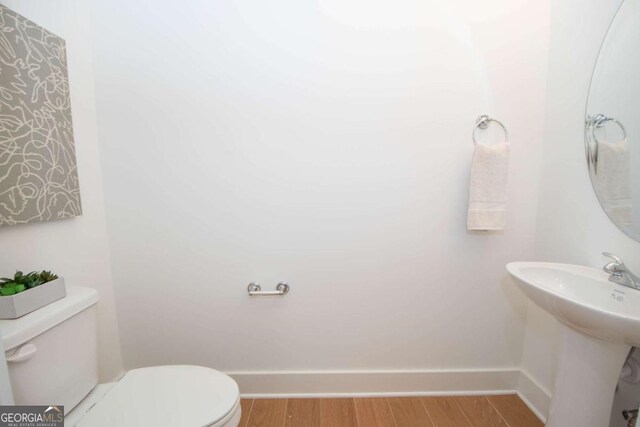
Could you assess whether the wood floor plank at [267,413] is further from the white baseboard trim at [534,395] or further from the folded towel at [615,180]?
the folded towel at [615,180]

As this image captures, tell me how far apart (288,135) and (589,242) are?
54.1 inches

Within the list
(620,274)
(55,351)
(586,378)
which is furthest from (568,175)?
(55,351)

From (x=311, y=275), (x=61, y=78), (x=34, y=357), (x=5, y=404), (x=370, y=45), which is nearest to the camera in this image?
(x=5, y=404)

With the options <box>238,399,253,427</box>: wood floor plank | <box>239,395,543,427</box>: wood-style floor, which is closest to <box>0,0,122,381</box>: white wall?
<box>238,399,253,427</box>: wood floor plank

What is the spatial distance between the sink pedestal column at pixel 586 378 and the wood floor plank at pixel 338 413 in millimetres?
823

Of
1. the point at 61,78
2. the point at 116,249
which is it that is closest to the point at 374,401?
the point at 116,249

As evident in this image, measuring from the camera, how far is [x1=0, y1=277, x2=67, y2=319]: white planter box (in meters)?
0.72

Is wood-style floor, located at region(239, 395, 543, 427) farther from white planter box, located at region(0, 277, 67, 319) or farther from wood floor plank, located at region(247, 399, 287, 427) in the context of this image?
white planter box, located at region(0, 277, 67, 319)

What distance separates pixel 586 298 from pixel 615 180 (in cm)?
46

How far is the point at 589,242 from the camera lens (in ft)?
3.43

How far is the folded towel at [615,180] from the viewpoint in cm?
92

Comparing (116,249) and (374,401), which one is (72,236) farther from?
(374,401)

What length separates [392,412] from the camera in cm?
127

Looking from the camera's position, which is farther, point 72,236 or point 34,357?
point 72,236
